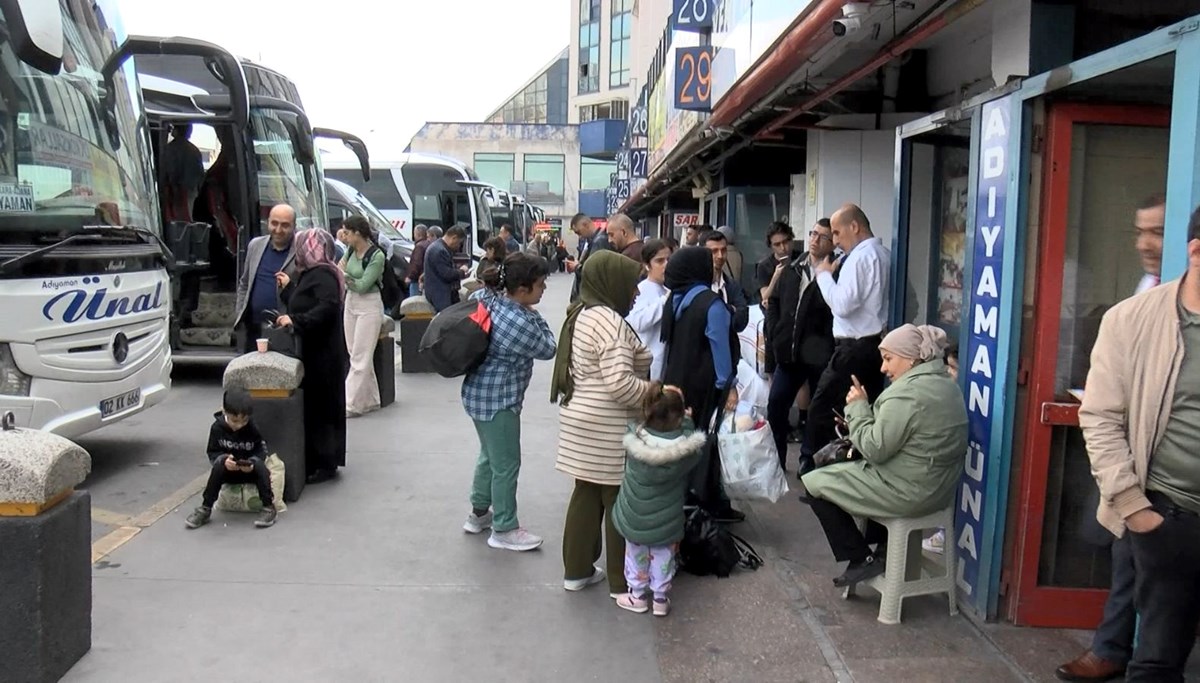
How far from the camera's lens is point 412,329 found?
11867mm

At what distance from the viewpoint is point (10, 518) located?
139 inches

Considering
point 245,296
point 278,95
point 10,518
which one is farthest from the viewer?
point 278,95

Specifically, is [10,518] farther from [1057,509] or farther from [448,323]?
[1057,509]

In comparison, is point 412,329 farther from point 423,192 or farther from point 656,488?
point 423,192

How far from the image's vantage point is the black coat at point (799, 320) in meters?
6.65

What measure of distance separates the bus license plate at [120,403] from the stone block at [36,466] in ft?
8.74

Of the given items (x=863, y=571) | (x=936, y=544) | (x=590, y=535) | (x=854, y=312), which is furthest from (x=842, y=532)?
(x=854, y=312)

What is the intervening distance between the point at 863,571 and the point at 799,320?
7.91ft

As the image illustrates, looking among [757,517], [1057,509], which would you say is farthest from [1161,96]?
[757,517]

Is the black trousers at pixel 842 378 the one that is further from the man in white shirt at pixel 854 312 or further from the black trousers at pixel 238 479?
the black trousers at pixel 238 479

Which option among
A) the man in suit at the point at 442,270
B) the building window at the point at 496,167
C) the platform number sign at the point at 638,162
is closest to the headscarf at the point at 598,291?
the man in suit at the point at 442,270

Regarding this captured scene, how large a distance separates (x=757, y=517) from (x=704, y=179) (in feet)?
36.6

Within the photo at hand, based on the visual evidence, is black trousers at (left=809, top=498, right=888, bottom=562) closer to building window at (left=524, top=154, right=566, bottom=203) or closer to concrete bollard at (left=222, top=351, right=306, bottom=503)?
concrete bollard at (left=222, top=351, right=306, bottom=503)

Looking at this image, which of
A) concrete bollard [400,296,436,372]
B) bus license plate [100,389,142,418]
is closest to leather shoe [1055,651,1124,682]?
bus license plate [100,389,142,418]
